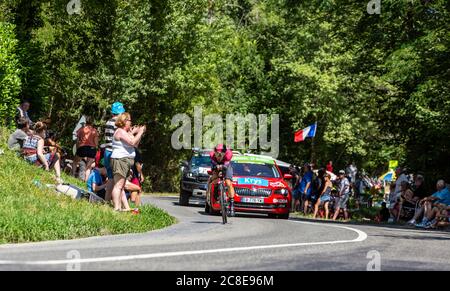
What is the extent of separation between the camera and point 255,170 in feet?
82.0

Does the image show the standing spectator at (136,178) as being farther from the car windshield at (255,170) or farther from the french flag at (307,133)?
the french flag at (307,133)

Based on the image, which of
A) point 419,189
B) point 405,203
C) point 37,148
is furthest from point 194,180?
point 37,148

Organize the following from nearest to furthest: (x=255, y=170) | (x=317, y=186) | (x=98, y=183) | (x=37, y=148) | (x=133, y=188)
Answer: (x=133, y=188), (x=98, y=183), (x=37, y=148), (x=255, y=170), (x=317, y=186)

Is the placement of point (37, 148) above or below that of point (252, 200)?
above

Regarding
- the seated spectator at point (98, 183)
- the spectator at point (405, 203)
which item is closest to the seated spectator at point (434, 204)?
the spectator at point (405, 203)

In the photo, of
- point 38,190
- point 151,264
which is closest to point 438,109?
point 38,190

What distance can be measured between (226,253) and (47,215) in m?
3.92

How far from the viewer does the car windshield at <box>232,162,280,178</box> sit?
80.4ft

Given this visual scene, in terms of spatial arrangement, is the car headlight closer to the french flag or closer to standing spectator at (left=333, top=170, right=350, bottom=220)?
standing spectator at (left=333, top=170, right=350, bottom=220)

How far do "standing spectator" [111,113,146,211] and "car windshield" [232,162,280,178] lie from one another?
835 centimetres

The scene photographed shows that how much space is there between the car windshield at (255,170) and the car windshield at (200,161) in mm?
4974

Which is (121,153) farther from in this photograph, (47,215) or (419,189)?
(419,189)

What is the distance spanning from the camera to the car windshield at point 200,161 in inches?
1188
